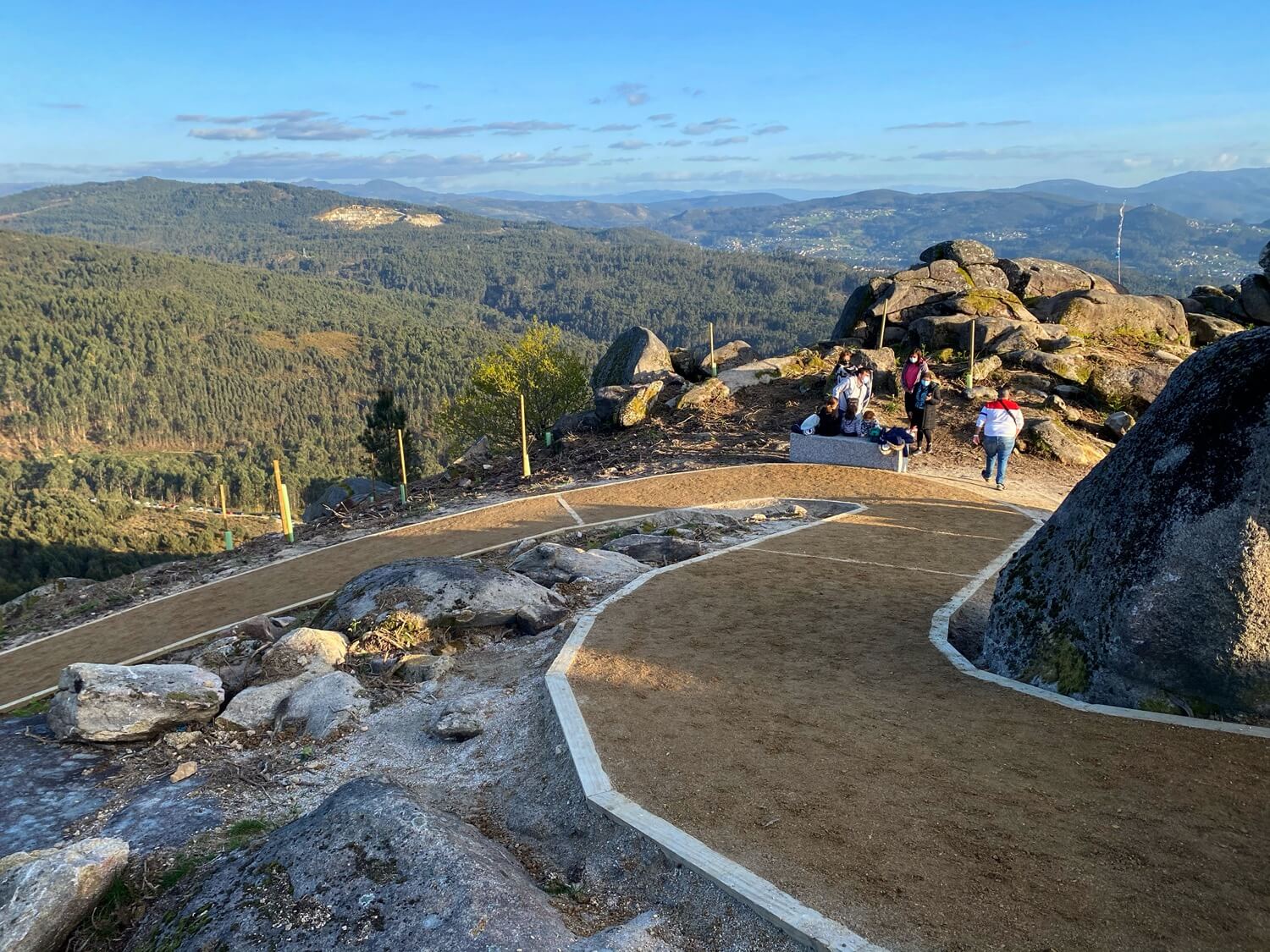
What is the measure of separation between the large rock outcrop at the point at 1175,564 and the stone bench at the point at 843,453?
1110cm

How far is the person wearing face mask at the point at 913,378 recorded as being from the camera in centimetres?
2003

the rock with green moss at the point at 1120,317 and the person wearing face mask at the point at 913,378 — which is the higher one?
the rock with green moss at the point at 1120,317

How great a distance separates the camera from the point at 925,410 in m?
20.9

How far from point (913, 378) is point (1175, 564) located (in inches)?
523

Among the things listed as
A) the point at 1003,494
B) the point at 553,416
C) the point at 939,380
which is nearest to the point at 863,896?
the point at 1003,494

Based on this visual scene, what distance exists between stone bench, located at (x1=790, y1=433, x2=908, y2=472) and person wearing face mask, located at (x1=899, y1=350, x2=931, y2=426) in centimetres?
152

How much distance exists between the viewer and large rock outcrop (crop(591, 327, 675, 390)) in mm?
31688

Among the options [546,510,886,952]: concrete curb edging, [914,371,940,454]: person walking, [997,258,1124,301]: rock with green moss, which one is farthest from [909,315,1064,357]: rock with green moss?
[546,510,886,952]: concrete curb edging

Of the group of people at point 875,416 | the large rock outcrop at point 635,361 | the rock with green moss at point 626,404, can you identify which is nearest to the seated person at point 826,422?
the group of people at point 875,416

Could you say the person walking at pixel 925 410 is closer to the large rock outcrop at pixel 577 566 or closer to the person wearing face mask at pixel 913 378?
the person wearing face mask at pixel 913 378

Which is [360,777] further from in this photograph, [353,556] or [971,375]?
[971,375]

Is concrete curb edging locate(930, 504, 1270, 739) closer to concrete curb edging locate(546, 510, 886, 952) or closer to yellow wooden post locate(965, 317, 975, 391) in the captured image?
concrete curb edging locate(546, 510, 886, 952)

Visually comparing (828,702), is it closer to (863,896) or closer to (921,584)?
(863,896)

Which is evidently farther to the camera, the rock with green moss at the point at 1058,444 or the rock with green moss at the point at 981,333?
the rock with green moss at the point at 981,333
